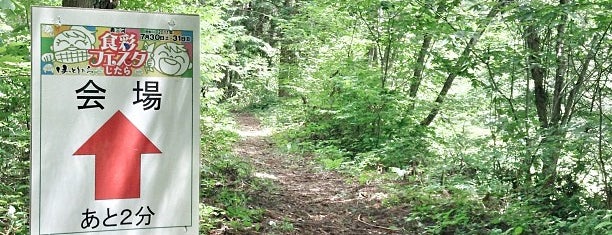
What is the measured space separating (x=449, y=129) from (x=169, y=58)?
896cm

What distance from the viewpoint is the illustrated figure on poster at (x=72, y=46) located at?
7.39 feet

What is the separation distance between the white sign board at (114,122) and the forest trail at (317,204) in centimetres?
305

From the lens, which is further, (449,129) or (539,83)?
(449,129)

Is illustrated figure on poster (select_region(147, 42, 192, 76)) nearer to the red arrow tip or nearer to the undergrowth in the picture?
the red arrow tip

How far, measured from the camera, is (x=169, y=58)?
242 centimetres

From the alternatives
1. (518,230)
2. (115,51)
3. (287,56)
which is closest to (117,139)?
(115,51)

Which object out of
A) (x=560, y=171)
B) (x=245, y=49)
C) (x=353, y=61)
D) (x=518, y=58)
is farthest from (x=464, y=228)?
(x=245, y=49)

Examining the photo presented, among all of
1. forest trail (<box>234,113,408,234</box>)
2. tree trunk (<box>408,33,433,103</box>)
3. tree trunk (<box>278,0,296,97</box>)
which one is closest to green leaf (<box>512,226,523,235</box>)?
forest trail (<box>234,113,408,234</box>)

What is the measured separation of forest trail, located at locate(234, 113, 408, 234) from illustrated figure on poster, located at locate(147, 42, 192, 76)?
320 cm

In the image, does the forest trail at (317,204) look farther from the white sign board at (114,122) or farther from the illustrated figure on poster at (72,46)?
the illustrated figure on poster at (72,46)

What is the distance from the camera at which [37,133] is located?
86.6 inches

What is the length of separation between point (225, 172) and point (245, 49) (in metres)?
12.5

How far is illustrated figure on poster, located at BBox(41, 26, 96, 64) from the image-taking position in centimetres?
225

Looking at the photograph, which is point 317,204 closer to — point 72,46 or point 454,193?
point 454,193
